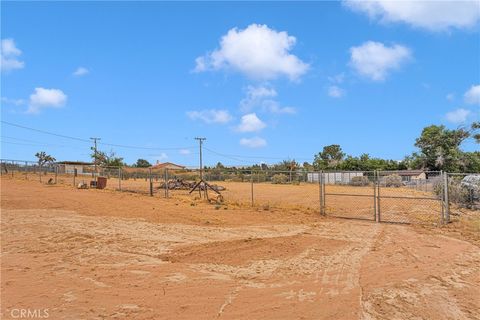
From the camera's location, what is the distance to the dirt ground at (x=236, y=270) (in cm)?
567

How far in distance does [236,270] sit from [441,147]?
54.9 m

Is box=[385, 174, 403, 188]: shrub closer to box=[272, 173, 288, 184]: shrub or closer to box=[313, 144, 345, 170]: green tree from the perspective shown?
box=[272, 173, 288, 184]: shrub

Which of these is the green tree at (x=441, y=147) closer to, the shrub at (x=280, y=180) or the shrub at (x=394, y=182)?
the shrub at (x=394, y=182)

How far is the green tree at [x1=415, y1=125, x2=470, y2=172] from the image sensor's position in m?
53.9

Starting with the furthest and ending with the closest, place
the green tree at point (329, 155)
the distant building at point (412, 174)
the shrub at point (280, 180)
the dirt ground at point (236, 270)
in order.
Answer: the green tree at point (329, 155) → the shrub at point (280, 180) → the distant building at point (412, 174) → the dirt ground at point (236, 270)

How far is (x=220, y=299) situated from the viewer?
5.99m

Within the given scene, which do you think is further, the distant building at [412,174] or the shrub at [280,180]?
the shrub at [280,180]

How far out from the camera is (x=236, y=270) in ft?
25.4

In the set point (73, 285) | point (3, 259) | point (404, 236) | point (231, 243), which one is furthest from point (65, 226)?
point (404, 236)

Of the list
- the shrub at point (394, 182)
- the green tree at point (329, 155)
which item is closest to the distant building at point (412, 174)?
the shrub at point (394, 182)

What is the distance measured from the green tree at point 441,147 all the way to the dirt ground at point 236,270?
44832 millimetres

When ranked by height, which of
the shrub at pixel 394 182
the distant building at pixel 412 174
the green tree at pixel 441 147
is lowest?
the shrub at pixel 394 182

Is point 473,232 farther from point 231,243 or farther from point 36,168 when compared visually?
point 36,168

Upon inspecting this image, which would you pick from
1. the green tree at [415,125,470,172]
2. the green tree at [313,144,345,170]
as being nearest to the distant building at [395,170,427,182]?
the green tree at [415,125,470,172]
